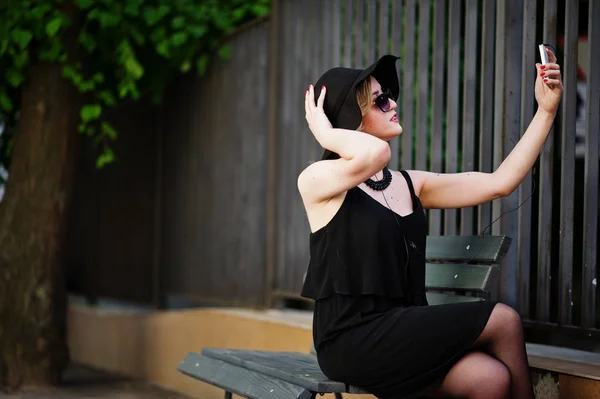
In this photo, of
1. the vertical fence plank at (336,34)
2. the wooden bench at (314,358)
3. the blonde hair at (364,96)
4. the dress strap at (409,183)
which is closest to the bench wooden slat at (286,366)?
the wooden bench at (314,358)

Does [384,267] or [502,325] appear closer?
[502,325]

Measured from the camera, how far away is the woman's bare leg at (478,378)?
3158mm

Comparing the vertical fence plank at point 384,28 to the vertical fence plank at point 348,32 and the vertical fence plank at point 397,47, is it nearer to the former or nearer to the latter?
A: the vertical fence plank at point 397,47

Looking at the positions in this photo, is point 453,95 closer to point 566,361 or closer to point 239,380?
Answer: point 566,361

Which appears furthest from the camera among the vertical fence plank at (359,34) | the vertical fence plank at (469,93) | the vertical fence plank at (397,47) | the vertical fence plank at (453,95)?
the vertical fence plank at (359,34)

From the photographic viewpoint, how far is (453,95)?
4.93m

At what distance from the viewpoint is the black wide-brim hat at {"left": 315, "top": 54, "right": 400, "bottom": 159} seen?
3613 millimetres

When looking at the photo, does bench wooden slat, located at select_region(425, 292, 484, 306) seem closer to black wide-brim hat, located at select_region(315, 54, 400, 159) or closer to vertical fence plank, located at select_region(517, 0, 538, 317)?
vertical fence plank, located at select_region(517, 0, 538, 317)

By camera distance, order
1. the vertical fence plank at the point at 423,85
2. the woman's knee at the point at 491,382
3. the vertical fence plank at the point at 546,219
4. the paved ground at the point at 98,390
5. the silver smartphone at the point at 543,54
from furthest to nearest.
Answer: the paved ground at the point at 98,390
the vertical fence plank at the point at 423,85
the vertical fence plank at the point at 546,219
the silver smartphone at the point at 543,54
the woman's knee at the point at 491,382

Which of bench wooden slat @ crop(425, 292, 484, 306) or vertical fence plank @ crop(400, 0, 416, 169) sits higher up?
vertical fence plank @ crop(400, 0, 416, 169)

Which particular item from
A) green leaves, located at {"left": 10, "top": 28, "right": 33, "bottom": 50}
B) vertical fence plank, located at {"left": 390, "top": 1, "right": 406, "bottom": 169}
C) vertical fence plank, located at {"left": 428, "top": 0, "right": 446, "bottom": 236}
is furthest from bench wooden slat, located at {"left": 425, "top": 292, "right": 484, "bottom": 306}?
green leaves, located at {"left": 10, "top": 28, "right": 33, "bottom": 50}

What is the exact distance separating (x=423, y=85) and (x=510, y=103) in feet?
2.74

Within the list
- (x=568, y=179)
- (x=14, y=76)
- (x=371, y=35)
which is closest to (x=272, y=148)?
(x=371, y=35)

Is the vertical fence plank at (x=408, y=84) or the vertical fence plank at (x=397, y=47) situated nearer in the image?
the vertical fence plank at (x=408, y=84)
